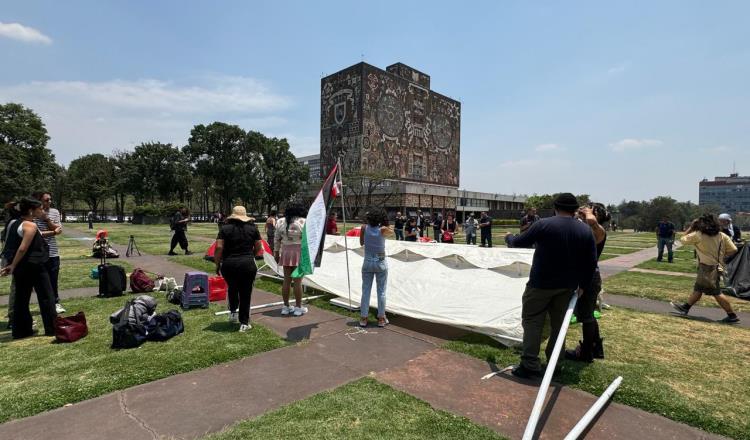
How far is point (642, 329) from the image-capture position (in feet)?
18.3

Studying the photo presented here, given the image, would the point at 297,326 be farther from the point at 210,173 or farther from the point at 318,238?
the point at 210,173

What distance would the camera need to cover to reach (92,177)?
52594 millimetres

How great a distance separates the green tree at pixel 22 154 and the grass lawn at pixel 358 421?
46409 mm

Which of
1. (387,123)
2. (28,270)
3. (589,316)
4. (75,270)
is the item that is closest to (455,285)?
(589,316)

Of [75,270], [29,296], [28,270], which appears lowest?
[75,270]

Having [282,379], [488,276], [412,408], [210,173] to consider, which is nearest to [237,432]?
[282,379]

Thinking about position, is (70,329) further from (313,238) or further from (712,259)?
(712,259)

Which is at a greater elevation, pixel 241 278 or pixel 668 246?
pixel 241 278

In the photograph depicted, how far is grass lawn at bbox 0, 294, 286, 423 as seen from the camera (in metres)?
3.37

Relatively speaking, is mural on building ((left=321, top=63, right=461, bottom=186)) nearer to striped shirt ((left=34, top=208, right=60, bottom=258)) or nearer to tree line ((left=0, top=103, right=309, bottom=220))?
tree line ((left=0, top=103, right=309, bottom=220))

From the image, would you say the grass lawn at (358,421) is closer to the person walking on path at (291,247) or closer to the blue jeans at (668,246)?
the person walking on path at (291,247)

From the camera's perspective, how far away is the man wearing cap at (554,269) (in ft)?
11.8

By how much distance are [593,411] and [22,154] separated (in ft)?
177

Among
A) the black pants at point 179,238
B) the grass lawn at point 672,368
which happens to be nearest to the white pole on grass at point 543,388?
the grass lawn at point 672,368
